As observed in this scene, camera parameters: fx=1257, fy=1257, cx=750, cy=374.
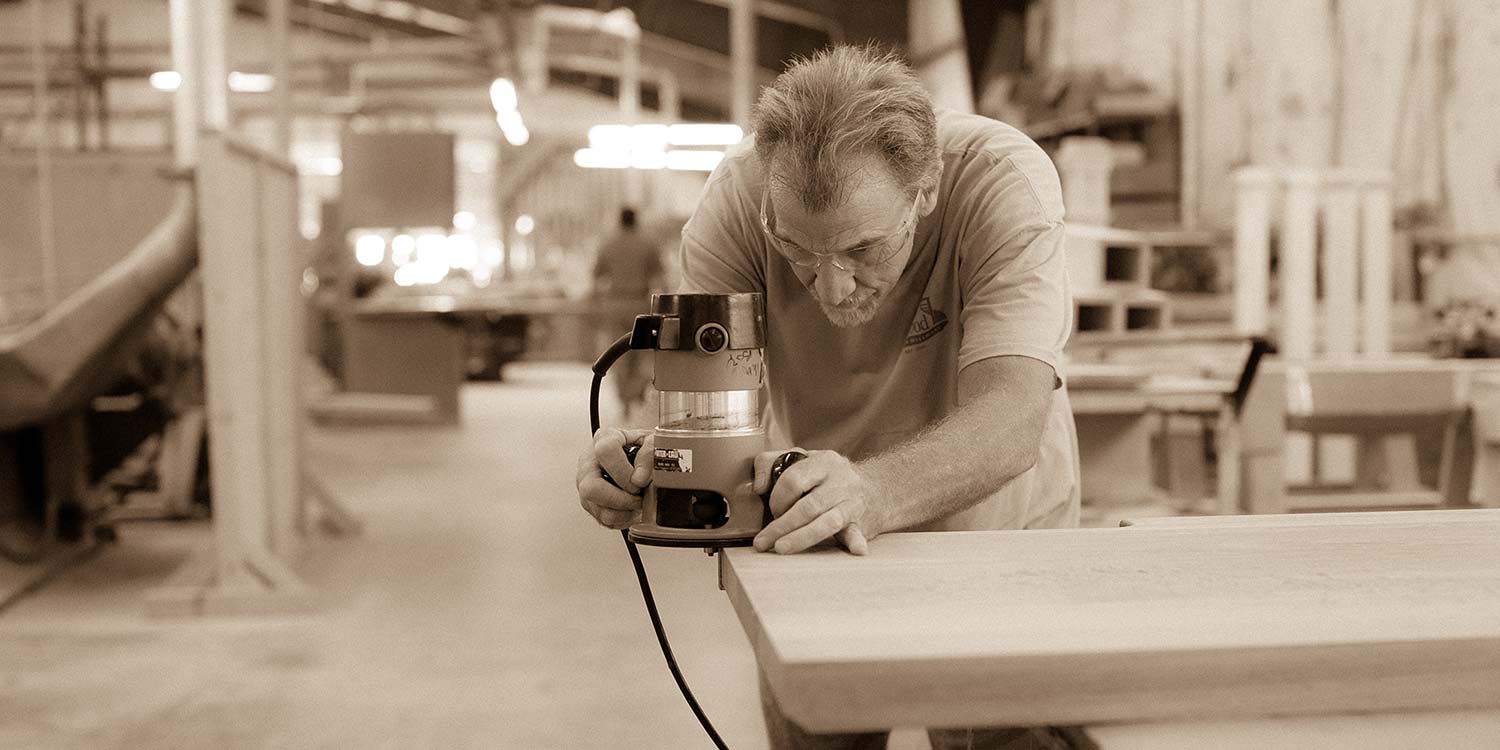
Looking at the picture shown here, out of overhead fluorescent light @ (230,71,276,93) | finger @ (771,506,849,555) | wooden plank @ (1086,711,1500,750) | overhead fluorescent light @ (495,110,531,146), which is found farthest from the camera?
overhead fluorescent light @ (230,71,276,93)

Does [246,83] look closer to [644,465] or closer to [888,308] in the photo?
[888,308]

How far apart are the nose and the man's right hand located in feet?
0.87

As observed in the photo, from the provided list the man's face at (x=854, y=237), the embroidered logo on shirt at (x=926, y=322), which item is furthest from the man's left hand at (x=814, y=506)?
the embroidered logo on shirt at (x=926, y=322)

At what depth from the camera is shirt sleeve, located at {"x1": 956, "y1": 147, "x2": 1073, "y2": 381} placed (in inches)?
56.9

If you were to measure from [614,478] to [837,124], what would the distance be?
Answer: 0.43 metres

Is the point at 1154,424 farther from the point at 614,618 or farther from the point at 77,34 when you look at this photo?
the point at 77,34

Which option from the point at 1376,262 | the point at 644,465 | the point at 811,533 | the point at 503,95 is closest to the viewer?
the point at 811,533

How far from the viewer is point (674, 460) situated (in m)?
1.20

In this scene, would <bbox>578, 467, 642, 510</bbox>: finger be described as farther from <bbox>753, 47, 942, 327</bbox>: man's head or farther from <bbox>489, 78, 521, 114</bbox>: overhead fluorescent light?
<bbox>489, 78, 521, 114</bbox>: overhead fluorescent light

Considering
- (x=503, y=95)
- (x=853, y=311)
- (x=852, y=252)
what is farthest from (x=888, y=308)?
(x=503, y=95)

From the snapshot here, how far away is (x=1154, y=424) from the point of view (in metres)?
4.61

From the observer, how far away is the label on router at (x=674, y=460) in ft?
3.89

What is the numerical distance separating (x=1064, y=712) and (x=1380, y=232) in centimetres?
434

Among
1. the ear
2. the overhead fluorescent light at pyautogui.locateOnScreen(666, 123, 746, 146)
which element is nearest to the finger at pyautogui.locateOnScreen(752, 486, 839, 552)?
the ear
